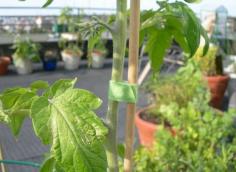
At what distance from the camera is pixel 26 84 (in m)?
4.76

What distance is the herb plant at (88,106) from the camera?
1.62 ft

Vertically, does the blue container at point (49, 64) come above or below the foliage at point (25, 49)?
below

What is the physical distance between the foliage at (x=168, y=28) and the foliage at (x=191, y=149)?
71cm

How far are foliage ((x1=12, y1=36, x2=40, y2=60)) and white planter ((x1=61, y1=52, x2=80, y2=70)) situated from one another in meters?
0.38

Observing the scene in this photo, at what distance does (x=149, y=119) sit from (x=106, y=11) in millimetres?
5251

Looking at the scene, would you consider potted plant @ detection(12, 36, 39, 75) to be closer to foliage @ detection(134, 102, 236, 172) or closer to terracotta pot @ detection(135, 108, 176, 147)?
terracotta pot @ detection(135, 108, 176, 147)

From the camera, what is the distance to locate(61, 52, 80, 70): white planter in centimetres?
568

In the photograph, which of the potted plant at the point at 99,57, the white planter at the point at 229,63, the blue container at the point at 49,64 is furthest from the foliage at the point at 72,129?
the potted plant at the point at 99,57

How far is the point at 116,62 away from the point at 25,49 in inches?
194

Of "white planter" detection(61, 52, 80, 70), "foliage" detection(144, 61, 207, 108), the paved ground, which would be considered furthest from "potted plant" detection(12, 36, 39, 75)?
"foliage" detection(144, 61, 207, 108)

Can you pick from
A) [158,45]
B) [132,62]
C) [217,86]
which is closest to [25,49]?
[217,86]

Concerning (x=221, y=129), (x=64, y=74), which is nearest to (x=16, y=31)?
(x=64, y=74)

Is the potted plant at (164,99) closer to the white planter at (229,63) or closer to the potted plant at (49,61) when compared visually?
the white planter at (229,63)

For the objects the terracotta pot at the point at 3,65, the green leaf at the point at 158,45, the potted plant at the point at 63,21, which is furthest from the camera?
the potted plant at the point at 63,21
